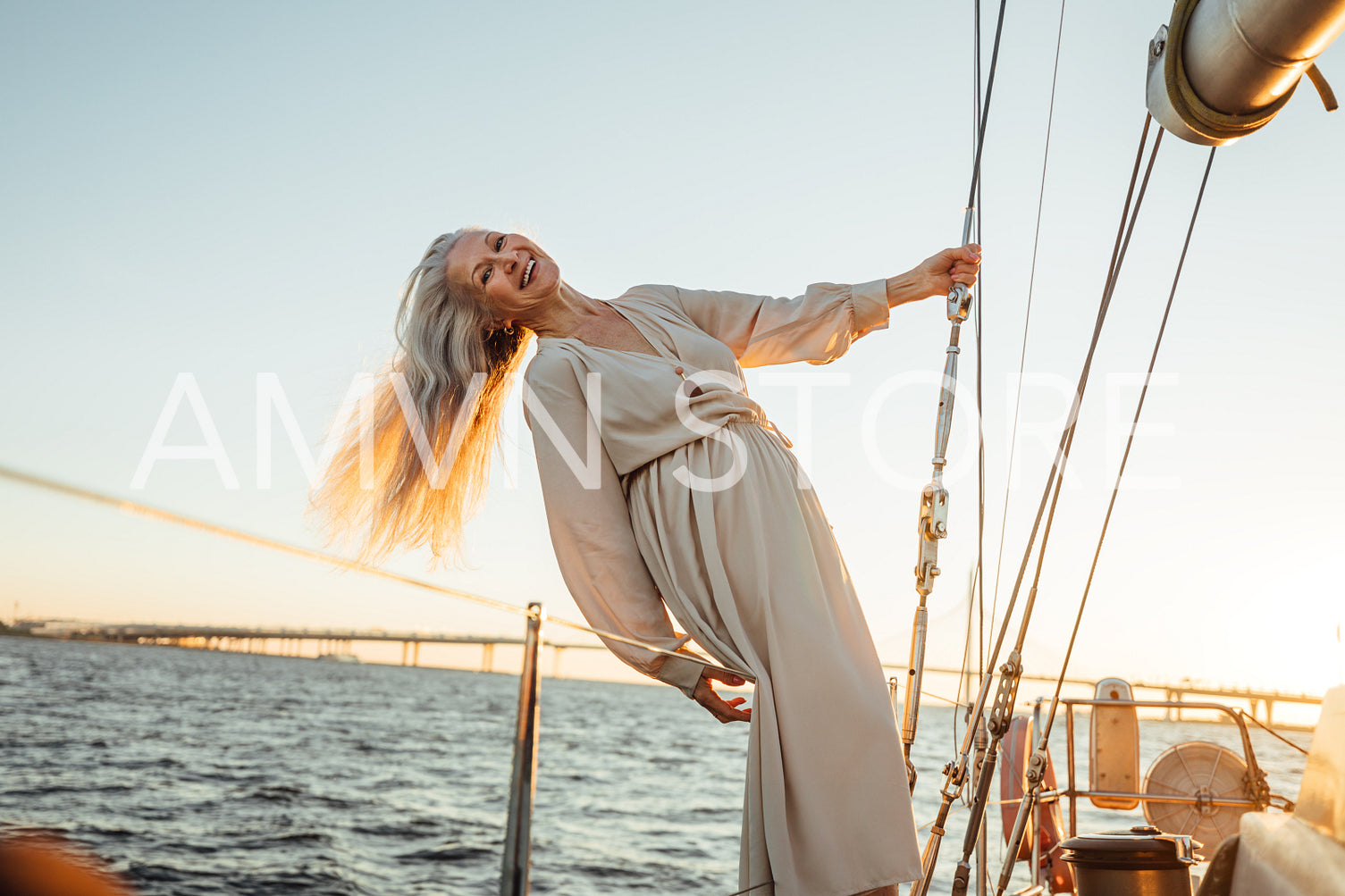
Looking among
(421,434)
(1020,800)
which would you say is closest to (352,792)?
(1020,800)

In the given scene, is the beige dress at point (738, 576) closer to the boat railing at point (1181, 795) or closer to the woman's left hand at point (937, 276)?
the woman's left hand at point (937, 276)

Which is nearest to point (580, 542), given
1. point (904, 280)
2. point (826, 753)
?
point (826, 753)

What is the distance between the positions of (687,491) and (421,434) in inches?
21.3

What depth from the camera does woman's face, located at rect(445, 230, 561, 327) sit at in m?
1.74

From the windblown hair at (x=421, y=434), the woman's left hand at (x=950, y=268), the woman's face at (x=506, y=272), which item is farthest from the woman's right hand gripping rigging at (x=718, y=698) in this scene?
the woman's left hand at (x=950, y=268)

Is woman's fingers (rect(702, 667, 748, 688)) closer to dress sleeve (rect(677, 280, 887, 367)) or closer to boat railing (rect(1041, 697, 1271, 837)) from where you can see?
dress sleeve (rect(677, 280, 887, 367))

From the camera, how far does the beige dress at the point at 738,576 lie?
52.2 inches

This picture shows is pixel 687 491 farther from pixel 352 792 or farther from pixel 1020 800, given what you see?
pixel 352 792

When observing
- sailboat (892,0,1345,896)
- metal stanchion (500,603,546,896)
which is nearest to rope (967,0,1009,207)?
sailboat (892,0,1345,896)

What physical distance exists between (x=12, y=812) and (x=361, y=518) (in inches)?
609

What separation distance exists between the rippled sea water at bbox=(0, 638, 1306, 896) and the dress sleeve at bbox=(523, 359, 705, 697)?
2.24 ft

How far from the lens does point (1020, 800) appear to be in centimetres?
390

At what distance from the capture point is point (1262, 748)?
157 ft

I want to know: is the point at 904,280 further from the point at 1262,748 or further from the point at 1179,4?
the point at 1262,748
